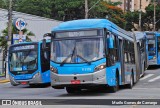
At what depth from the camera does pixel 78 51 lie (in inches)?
669

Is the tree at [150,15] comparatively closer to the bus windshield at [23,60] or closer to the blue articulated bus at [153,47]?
the blue articulated bus at [153,47]

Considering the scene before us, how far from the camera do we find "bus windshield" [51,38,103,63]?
55.6 feet

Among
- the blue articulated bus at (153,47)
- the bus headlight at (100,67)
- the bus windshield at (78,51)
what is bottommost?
the blue articulated bus at (153,47)

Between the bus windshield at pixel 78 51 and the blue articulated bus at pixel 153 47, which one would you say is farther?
the blue articulated bus at pixel 153 47

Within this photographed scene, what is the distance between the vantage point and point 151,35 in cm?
3859

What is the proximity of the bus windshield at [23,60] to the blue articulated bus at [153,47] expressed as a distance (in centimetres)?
1552

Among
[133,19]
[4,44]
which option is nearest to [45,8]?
[133,19]

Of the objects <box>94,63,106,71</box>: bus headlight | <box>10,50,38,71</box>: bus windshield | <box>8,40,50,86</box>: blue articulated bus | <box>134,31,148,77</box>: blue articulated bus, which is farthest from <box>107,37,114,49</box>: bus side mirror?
<box>134,31,148,77</box>: blue articulated bus

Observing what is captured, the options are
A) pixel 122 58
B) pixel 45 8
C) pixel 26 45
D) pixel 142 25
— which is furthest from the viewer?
pixel 142 25

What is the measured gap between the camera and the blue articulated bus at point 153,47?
38.5 metres

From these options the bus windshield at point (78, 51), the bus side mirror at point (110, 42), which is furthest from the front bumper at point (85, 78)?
the bus side mirror at point (110, 42)

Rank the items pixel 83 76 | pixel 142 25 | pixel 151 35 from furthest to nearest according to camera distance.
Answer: pixel 142 25, pixel 151 35, pixel 83 76

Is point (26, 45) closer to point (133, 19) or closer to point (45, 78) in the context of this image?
point (45, 78)

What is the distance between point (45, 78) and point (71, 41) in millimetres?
9086
